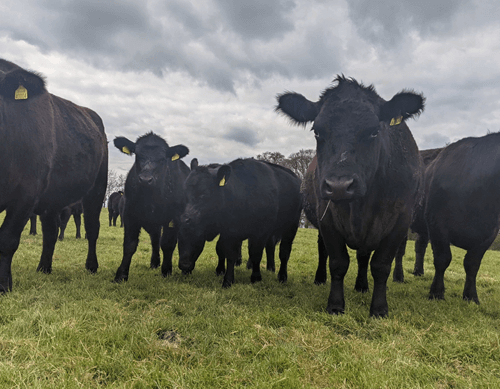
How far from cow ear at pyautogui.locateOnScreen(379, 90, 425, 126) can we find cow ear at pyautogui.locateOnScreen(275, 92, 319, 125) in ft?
2.90

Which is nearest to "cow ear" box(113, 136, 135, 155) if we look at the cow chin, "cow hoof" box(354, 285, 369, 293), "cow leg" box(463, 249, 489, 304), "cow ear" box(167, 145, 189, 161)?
"cow ear" box(167, 145, 189, 161)

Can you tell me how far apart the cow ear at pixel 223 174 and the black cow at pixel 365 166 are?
1.80 metres

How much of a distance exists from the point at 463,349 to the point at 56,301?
433cm

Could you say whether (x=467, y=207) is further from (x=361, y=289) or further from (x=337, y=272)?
(x=337, y=272)

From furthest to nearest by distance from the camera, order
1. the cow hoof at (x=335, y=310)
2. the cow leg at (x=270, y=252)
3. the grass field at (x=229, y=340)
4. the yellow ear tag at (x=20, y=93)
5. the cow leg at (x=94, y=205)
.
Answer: the cow leg at (x=270, y=252), the cow leg at (x=94, y=205), the yellow ear tag at (x=20, y=93), the cow hoof at (x=335, y=310), the grass field at (x=229, y=340)

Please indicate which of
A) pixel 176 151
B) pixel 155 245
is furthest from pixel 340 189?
pixel 155 245

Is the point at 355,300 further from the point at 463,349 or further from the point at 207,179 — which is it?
the point at 207,179

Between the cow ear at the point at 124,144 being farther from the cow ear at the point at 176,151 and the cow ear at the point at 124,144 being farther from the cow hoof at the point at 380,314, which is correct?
the cow hoof at the point at 380,314

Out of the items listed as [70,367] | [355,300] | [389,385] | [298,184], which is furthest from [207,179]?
[389,385]

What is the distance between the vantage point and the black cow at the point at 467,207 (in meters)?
4.71

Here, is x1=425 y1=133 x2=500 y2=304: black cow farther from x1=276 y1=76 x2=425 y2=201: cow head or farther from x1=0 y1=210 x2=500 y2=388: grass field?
x1=276 y1=76 x2=425 y2=201: cow head

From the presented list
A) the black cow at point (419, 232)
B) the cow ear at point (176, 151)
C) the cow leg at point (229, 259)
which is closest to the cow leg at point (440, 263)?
the black cow at point (419, 232)

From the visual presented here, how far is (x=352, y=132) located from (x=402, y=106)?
86 centimetres

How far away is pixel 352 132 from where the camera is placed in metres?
3.36
